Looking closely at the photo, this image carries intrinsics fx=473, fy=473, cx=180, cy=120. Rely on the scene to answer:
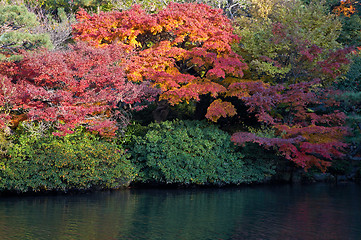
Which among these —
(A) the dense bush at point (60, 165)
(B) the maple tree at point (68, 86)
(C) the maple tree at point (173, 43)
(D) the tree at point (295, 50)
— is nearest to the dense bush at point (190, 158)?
(A) the dense bush at point (60, 165)

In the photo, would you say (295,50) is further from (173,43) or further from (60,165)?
(60,165)

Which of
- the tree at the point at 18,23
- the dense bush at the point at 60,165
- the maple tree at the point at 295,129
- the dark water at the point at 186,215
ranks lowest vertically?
the dark water at the point at 186,215

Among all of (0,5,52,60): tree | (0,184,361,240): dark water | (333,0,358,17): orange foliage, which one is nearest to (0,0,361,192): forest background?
(0,5,52,60): tree

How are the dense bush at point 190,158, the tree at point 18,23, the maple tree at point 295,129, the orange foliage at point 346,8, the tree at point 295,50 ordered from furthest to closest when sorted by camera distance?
the orange foliage at point 346,8
the tree at point 295,50
the maple tree at point 295,129
the dense bush at point 190,158
the tree at point 18,23

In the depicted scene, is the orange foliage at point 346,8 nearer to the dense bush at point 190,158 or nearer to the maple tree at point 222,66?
the maple tree at point 222,66

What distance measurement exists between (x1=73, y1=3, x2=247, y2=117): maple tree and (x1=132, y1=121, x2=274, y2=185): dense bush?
1.18 metres

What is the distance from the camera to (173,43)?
16.1 meters

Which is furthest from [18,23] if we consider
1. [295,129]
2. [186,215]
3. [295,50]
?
[295,50]

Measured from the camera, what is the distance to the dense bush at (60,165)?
1282cm

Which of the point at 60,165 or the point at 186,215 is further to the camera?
the point at 60,165

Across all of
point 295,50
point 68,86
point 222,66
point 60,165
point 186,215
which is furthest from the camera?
point 295,50

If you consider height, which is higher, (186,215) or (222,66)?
(222,66)

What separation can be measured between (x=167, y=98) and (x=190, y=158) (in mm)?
2119

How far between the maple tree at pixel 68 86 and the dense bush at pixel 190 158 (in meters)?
1.42
